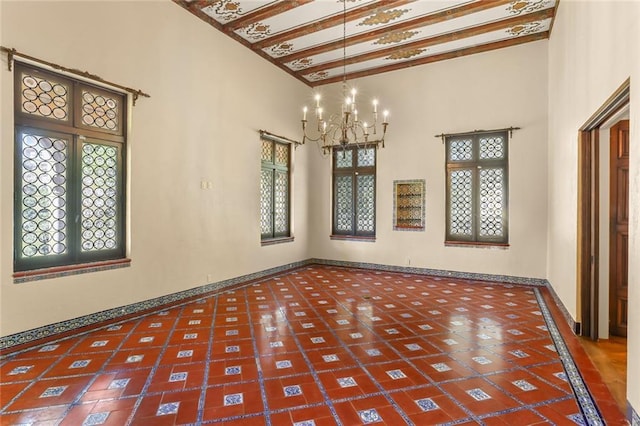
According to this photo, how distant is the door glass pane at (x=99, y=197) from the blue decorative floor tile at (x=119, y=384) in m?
1.84

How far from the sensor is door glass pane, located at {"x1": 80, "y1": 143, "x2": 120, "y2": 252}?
3773 mm

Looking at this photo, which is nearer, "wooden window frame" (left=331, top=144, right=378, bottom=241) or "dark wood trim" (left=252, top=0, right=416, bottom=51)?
"dark wood trim" (left=252, top=0, right=416, bottom=51)

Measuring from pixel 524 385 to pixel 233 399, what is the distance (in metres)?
2.18

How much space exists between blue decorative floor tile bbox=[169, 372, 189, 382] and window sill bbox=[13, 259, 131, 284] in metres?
1.83

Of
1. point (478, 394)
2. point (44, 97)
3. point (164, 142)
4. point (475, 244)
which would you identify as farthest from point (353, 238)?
point (44, 97)

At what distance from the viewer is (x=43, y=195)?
11.1 ft

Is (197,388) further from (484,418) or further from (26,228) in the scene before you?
(26,228)

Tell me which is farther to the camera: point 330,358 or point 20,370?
point 330,358

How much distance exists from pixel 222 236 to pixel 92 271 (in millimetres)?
2009

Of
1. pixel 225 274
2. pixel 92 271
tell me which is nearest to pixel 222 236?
pixel 225 274

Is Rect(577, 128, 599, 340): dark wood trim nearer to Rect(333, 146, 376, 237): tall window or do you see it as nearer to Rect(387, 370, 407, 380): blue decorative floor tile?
Rect(387, 370, 407, 380): blue decorative floor tile

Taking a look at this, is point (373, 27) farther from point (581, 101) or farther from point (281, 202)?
point (281, 202)

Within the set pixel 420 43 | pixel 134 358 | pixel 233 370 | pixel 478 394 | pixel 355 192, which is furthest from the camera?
pixel 355 192

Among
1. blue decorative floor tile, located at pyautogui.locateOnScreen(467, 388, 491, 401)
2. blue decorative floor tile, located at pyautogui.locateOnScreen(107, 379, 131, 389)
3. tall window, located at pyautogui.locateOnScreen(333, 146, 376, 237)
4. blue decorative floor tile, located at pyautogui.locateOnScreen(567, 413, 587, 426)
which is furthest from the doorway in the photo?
blue decorative floor tile, located at pyautogui.locateOnScreen(107, 379, 131, 389)
